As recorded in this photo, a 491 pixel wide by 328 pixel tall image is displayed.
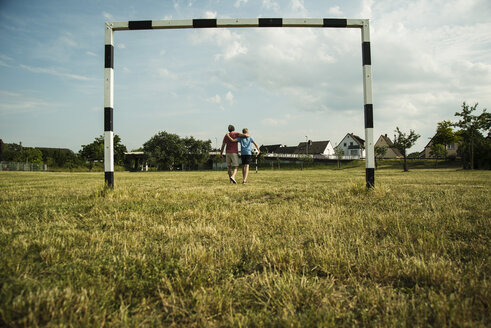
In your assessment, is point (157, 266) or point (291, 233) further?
point (291, 233)

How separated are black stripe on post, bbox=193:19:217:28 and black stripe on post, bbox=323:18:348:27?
2.66m

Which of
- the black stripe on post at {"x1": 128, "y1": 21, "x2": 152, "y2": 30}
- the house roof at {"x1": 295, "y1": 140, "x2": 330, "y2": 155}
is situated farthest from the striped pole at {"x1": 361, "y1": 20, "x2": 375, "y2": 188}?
the house roof at {"x1": 295, "y1": 140, "x2": 330, "y2": 155}

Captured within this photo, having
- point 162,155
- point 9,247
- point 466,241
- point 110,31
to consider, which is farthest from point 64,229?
point 162,155

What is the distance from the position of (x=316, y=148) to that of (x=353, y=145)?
12.9 m

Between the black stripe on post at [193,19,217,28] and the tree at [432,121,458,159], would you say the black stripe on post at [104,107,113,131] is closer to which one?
the black stripe on post at [193,19,217,28]

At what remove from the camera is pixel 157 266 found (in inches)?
69.9

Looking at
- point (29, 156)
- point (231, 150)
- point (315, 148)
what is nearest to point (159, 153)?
point (29, 156)

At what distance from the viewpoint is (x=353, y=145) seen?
9044 cm

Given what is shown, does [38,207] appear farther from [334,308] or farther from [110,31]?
[334,308]

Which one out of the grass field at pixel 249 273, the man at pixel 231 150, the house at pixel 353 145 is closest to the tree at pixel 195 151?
the house at pixel 353 145

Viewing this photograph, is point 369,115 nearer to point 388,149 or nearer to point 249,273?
point 249,273

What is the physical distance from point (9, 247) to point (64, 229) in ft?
2.32

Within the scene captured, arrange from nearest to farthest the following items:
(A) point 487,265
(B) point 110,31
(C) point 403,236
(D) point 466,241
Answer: (A) point 487,265 < (D) point 466,241 < (C) point 403,236 < (B) point 110,31

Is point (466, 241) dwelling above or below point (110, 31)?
below
